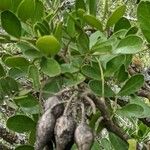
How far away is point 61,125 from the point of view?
2.85ft

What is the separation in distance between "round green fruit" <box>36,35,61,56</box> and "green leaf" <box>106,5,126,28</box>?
0.16 metres

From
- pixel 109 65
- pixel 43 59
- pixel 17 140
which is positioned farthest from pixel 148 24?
pixel 17 140

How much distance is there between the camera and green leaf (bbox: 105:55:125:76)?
108 centimetres

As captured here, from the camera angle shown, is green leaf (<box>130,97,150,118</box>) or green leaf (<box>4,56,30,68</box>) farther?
green leaf (<box>130,97,150,118</box>)

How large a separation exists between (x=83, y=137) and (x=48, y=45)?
7.9 inches

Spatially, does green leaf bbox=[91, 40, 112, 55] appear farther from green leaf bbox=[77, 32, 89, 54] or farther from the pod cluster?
the pod cluster

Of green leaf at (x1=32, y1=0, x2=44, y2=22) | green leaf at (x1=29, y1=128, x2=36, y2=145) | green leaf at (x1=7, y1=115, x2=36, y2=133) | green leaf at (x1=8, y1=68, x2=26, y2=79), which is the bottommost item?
green leaf at (x1=29, y1=128, x2=36, y2=145)

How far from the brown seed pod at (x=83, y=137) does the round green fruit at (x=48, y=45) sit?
171 mm

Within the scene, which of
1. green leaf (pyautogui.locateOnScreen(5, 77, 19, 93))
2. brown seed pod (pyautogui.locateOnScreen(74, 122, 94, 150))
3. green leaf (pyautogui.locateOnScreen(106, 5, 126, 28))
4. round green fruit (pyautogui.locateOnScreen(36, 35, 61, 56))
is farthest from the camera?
green leaf (pyautogui.locateOnScreen(5, 77, 19, 93))

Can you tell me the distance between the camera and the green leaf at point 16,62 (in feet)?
3.42

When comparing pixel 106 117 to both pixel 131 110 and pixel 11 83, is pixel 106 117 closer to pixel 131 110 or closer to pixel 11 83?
pixel 131 110

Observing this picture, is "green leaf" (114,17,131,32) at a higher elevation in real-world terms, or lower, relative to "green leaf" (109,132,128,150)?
higher

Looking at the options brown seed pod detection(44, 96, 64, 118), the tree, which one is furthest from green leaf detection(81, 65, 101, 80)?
brown seed pod detection(44, 96, 64, 118)

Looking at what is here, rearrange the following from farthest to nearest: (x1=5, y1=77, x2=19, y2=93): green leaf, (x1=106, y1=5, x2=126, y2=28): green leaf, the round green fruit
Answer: (x1=5, y1=77, x2=19, y2=93): green leaf → (x1=106, y1=5, x2=126, y2=28): green leaf → the round green fruit
